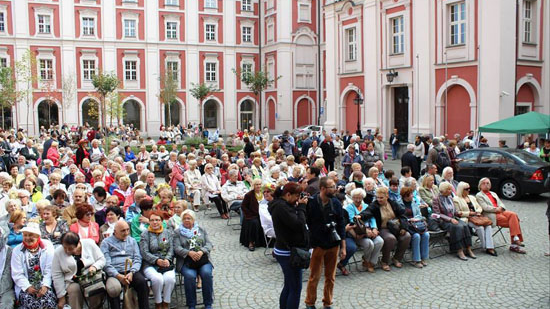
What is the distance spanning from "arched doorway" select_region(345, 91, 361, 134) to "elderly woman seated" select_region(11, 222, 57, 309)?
26555 mm

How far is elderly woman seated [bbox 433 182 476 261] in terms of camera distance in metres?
9.29

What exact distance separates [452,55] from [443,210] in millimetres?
17557

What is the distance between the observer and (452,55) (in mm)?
25109

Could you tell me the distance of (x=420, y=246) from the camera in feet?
29.7

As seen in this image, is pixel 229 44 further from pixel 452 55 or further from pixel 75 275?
pixel 75 275

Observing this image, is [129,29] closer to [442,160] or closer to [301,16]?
[301,16]

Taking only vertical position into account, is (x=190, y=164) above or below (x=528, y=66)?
below

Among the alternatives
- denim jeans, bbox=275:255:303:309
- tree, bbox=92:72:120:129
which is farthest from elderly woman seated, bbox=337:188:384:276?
tree, bbox=92:72:120:129

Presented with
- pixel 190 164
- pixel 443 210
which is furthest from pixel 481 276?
pixel 190 164

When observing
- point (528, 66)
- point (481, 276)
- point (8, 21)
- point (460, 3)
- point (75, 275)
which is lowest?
point (481, 276)

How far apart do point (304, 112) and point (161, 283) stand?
43.5 meters

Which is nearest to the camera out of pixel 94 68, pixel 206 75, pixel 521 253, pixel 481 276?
pixel 481 276

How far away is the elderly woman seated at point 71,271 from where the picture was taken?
20.7ft

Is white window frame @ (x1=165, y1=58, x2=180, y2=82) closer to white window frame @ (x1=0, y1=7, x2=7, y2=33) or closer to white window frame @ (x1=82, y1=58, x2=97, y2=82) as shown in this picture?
white window frame @ (x1=82, y1=58, x2=97, y2=82)
